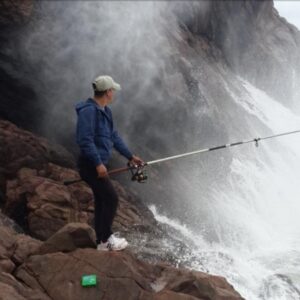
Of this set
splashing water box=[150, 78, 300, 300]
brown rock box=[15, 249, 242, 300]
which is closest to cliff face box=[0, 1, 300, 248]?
splashing water box=[150, 78, 300, 300]

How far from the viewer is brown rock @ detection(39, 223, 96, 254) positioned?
6.35 metres

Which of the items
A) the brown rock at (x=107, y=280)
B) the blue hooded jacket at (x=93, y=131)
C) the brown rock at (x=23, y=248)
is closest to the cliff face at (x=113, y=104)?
the brown rock at (x=107, y=280)

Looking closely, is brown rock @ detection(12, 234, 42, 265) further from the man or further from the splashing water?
the splashing water

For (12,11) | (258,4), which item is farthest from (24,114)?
(258,4)

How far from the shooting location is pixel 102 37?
13773 millimetres

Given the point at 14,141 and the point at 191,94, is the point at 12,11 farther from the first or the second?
the point at 191,94

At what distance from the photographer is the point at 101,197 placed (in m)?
6.42

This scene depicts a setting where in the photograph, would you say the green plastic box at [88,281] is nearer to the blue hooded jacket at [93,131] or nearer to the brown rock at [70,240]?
the brown rock at [70,240]

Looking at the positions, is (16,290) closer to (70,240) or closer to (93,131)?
(70,240)

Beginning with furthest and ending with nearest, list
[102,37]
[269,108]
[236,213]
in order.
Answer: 1. [269,108]
2. [236,213]
3. [102,37]

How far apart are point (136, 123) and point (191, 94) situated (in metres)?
2.69

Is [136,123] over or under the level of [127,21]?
under

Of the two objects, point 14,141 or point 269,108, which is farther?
point 269,108

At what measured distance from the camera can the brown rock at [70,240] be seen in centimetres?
635
